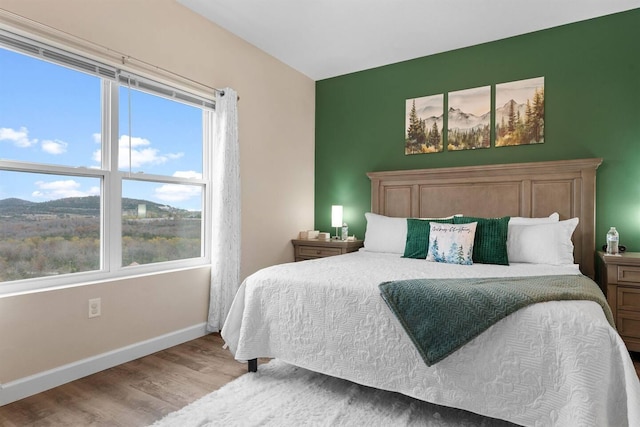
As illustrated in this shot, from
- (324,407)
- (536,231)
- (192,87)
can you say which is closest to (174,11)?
(192,87)

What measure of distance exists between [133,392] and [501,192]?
3.39 metres

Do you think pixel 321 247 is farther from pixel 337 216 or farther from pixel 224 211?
pixel 224 211

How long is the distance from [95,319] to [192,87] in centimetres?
191

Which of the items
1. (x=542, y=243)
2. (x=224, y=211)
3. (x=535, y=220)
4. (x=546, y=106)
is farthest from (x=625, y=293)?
(x=224, y=211)

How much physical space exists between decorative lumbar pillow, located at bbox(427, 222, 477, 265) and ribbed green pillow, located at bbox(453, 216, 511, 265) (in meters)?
0.08

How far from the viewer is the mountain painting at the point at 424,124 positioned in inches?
153

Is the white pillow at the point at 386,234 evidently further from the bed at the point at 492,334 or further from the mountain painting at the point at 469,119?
the mountain painting at the point at 469,119

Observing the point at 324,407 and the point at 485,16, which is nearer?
the point at 324,407

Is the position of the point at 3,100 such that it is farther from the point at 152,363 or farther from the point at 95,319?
the point at 152,363

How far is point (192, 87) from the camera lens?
303 cm

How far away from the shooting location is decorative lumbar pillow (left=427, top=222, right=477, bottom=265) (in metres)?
2.82

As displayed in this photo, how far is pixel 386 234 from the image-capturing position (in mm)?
3611

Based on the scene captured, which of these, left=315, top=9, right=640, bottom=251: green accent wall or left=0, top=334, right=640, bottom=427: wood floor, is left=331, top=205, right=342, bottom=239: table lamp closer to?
left=315, top=9, right=640, bottom=251: green accent wall

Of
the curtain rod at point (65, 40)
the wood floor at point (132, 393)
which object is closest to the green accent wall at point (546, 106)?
the curtain rod at point (65, 40)
